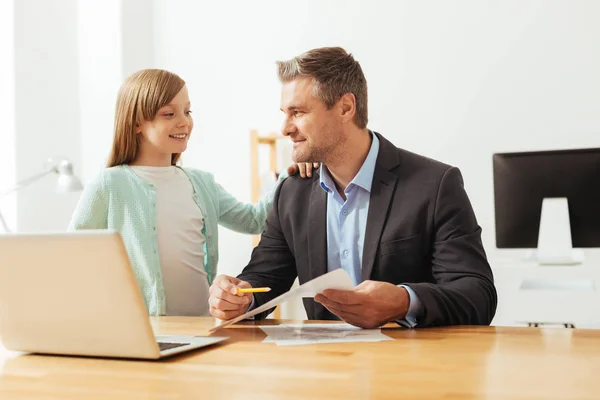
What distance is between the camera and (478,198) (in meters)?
4.07

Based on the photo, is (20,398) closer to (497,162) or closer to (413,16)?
(497,162)

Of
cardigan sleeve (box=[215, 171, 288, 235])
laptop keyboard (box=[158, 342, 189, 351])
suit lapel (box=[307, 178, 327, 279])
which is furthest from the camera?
cardigan sleeve (box=[215, 171, 288, 235])

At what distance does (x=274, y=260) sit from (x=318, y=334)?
595mm

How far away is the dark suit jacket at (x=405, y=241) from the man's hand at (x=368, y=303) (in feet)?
0.21

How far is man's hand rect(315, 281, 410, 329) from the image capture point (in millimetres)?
1375

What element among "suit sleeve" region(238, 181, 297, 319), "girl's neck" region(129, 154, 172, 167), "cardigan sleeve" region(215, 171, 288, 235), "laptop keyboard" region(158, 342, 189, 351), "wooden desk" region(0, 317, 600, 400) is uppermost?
"girl's neck" region(129, 154, 172, 167)

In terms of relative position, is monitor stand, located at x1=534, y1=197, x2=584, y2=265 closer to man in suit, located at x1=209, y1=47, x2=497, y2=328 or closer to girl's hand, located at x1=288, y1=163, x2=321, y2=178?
man in suit, located at x1=209, y1=47, x2=497, y2=328

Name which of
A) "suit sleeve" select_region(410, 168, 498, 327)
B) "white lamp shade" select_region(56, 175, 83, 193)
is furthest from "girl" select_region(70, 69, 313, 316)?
"white lamp shade" select_region(56, 175, 83, 193)

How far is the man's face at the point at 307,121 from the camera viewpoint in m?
1.98

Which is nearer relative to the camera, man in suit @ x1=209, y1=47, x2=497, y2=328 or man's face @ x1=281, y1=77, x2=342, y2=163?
man in suit @ x1=209, y1=47, x2=497, y2=328

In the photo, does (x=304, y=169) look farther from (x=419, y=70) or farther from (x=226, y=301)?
(x=419, y=70)

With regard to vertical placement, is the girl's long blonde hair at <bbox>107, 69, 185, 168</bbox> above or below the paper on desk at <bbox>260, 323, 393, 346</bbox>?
above

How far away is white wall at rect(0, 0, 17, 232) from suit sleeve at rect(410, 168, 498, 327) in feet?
9.15

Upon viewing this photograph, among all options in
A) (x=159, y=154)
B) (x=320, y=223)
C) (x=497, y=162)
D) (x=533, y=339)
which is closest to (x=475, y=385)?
(x=533, y=339)
